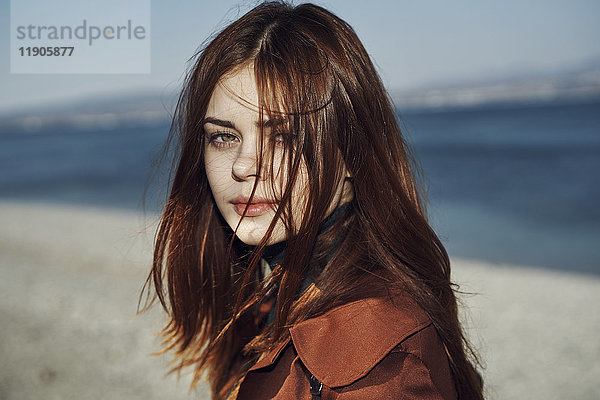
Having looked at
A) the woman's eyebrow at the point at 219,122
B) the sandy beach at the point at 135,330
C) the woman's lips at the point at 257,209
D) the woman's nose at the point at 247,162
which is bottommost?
the sandy beach at the point at 135,330

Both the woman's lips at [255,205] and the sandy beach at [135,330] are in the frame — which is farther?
the sandy beach at [135,330]

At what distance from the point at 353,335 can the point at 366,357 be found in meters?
0.08

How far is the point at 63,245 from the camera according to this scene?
27.8 ft

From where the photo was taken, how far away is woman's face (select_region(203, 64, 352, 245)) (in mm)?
1583

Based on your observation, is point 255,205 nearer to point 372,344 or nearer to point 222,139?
point 222,139

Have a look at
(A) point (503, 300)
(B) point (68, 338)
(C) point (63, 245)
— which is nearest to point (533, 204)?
(A) point (503, 300)

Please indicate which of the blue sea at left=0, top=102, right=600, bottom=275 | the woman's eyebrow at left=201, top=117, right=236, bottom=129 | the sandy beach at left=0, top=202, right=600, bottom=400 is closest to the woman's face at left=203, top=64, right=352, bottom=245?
the woman's eyebrow at left=201, top=117, right=236, bottom=129

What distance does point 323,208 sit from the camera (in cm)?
163

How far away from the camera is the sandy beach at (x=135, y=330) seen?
14.0 ft

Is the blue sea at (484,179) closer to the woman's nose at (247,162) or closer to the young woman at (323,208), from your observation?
the young woman at (323,208)

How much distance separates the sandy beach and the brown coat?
158 centimetres

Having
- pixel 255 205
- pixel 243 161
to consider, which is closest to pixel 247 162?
pixel 243 161

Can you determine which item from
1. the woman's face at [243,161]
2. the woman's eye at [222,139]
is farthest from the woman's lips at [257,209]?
the woman's eye at [222,139]

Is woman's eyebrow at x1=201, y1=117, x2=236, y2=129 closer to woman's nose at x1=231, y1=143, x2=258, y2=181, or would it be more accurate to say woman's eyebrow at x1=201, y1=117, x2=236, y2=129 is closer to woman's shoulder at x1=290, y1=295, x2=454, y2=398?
woman's nose at x1=231, y1=143, x2=258, y2=181
